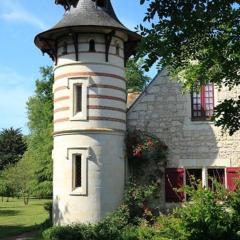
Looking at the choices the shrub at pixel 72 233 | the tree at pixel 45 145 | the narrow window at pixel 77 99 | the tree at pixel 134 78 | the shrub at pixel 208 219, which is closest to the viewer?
the shrub at pixel 208 219

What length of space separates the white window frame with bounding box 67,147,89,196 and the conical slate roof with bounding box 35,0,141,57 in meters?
4.37

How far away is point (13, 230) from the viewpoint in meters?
23.0

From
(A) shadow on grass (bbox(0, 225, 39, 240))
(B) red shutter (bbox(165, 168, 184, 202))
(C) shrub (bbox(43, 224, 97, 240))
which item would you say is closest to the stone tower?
(C) shrub (bbox(43, 224, 97, 240))

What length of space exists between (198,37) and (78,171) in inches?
442

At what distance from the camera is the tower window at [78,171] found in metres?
18.3

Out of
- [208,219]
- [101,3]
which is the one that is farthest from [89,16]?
[208,219]

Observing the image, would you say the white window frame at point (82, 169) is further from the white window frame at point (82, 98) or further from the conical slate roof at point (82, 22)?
the conical slate roof at point (82, 22)

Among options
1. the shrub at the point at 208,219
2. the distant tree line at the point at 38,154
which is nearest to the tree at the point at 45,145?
the distant tree line at the point at 38,154

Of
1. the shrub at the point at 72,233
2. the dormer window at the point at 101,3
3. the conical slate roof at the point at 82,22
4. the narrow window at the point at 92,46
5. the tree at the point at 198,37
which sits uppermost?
the dormer window at the point at 101,3

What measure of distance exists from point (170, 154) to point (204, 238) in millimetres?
9538

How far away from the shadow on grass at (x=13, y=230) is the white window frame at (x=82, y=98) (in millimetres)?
6302

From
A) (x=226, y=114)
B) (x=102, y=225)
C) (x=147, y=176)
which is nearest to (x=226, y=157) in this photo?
(x=147, y=176)

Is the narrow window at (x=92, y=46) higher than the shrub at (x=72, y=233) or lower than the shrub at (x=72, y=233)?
higher

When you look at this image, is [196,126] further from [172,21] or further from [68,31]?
[172,21]
